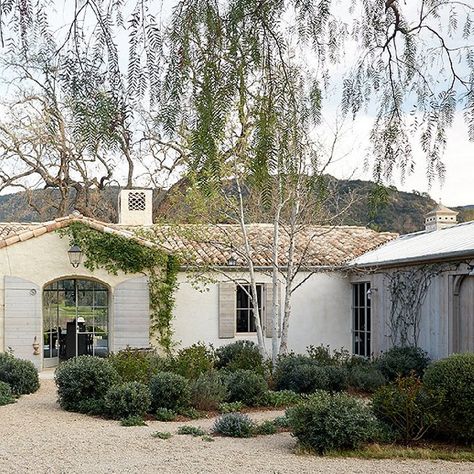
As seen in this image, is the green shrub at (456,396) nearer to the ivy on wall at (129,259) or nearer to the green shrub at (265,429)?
the green shrub at (265,429)

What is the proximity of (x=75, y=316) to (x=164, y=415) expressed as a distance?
7447mm

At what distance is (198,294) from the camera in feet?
58.5

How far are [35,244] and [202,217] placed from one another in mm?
3666

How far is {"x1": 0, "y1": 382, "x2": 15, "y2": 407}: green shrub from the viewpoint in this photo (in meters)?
12.2

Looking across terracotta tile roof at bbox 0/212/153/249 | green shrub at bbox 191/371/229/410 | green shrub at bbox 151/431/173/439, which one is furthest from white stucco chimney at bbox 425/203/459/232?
green shrub at bbox 151/431/173/439

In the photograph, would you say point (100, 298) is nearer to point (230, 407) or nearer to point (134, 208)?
point (134, 208)

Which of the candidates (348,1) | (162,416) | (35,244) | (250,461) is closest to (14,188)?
(35,244)

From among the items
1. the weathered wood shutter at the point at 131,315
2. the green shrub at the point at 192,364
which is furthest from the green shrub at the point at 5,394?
the weathered wood shutter at the point at 131,315

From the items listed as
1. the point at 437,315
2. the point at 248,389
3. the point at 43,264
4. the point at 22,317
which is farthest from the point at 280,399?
the point at 43,264

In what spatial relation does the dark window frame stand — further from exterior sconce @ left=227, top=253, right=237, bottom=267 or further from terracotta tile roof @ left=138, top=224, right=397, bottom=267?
terracotta tile roof @ left=138, top=224, right=397, bottom=267

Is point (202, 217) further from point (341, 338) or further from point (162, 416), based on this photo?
point (162, 416)

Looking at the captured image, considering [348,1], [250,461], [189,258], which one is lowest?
[250,461]

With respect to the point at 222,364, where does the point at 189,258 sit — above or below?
above

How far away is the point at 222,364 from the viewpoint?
609 inches
